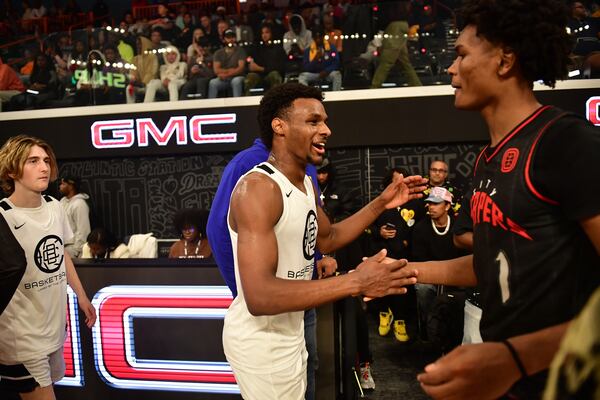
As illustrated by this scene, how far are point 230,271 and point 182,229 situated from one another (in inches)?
146

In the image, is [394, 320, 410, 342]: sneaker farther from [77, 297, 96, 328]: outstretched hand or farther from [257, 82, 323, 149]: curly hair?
[257, 82, 323, 149]: curly hair

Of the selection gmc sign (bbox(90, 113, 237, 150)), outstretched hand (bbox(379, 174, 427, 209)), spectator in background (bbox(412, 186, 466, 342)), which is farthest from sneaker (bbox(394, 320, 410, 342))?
gmc sign (bbox(90, 113, 237, 150))

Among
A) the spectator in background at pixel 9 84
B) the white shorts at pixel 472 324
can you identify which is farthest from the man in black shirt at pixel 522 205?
the spectator in background at pixel 9 84

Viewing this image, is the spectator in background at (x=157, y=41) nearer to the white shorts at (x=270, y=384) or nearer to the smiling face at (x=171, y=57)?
the smiling face at (x=171, y=57)

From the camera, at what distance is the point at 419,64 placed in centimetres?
796

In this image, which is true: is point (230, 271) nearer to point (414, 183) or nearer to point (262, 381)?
point (262, 381)

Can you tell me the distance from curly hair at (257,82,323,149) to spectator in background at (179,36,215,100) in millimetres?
6564

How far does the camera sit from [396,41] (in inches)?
312

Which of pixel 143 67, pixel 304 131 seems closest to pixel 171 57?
pixel 143 67

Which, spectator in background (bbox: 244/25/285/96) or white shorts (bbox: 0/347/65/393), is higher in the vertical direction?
spectator in background (bbox: 244/25/285/96)

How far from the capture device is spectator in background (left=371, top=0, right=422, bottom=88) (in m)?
7.91

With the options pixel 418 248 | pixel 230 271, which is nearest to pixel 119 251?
pixel 418 248

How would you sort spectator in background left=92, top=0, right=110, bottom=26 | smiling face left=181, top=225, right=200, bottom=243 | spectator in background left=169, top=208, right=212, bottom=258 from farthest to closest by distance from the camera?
1. spectator in background left=92, top=0, right=110, bottom=26
2. smiling face left=181, top=225, right=200, bottom=243
3. spectator in background left=169, top=208, right=212, bottom=258

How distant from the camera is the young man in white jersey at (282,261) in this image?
1862mm
